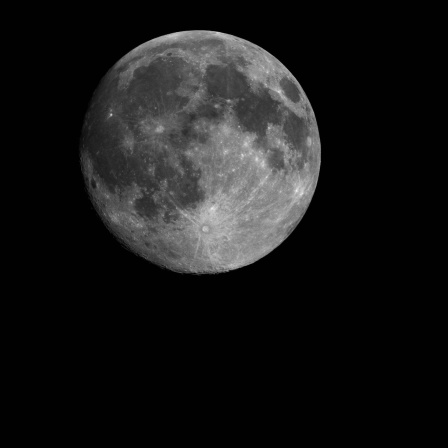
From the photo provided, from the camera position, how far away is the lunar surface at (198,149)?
16.6ft

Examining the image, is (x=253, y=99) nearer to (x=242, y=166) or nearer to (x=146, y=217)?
(x=242, y=166)

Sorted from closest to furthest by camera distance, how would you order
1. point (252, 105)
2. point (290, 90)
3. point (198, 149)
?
point (198, 149), point (252, 105), point (290, 90)

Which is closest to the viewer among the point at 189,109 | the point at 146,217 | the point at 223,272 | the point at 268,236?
the point at 189,109

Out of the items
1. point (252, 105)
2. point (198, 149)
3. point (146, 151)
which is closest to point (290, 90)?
point (252, 105)

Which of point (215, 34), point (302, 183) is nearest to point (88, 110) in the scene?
point (215, 34)

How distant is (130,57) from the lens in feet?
18.6

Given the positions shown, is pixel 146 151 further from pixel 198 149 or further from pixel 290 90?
pixel 290 90

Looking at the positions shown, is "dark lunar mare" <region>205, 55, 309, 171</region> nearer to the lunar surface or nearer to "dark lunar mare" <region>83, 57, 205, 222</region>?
the lunar surface

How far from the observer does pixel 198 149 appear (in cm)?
501

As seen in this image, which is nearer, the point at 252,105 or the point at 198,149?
the point at 198,149

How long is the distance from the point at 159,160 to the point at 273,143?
4.11 feet

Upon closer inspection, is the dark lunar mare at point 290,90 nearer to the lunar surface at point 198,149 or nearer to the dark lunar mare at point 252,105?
the lunar surface at point 198,149

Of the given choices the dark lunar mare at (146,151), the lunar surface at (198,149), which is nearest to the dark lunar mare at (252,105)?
the lunar surface at (198,149)

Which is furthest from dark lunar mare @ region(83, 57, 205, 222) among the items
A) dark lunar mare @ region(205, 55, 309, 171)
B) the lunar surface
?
dark lunar mare @ region(205, 55, 309, 171)
